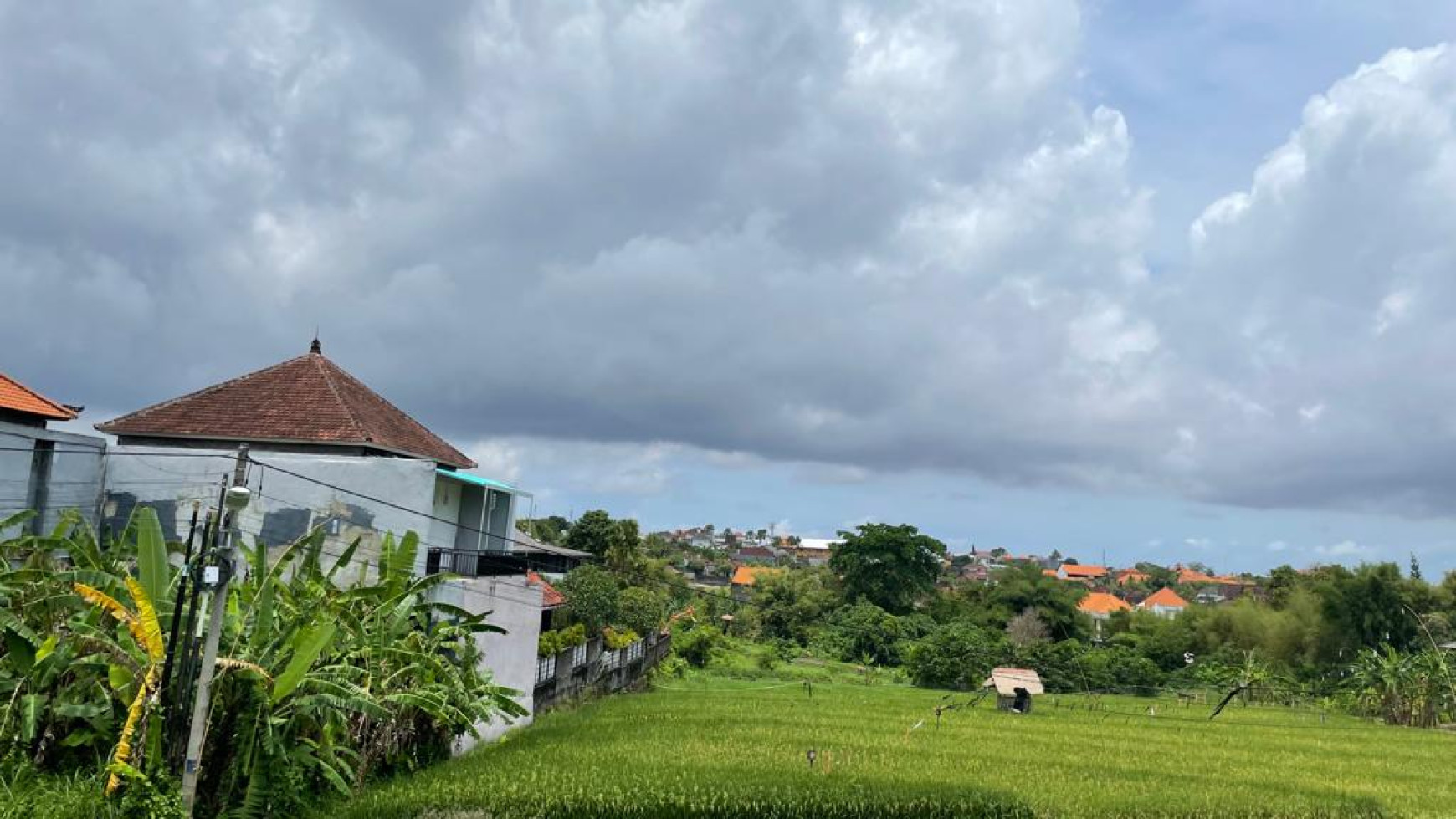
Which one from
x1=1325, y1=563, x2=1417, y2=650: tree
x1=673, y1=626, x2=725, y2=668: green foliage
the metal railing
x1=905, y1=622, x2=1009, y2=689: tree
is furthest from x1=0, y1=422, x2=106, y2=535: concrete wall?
x1=1325, y1=563, x2=1417, y2=650: tree

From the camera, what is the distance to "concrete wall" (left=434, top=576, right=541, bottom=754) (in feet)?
57.8

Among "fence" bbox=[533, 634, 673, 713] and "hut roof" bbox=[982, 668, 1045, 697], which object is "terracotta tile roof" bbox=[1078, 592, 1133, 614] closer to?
"hut roof" bbox=[982, 668, 1045, 697]

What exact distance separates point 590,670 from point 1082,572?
118407 millimetres

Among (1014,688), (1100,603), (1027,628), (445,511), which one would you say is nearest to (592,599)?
(445,511)

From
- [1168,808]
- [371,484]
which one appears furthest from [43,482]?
[1168,808]

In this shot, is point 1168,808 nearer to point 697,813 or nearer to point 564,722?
point 697,813

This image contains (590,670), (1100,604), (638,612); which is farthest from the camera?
(1100,604)

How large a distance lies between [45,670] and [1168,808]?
14295 mm

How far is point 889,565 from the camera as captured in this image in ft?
191

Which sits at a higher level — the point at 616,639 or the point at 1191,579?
the point at 1191,579

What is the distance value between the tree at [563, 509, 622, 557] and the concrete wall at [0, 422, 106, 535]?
31731 millimetres

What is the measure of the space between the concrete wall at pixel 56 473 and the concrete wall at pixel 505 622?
6.94m

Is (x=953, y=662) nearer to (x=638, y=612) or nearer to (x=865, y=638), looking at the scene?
(x=865, y=638)

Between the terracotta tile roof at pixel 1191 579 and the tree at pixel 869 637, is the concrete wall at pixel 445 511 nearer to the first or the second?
the tree at pixel 869 637
